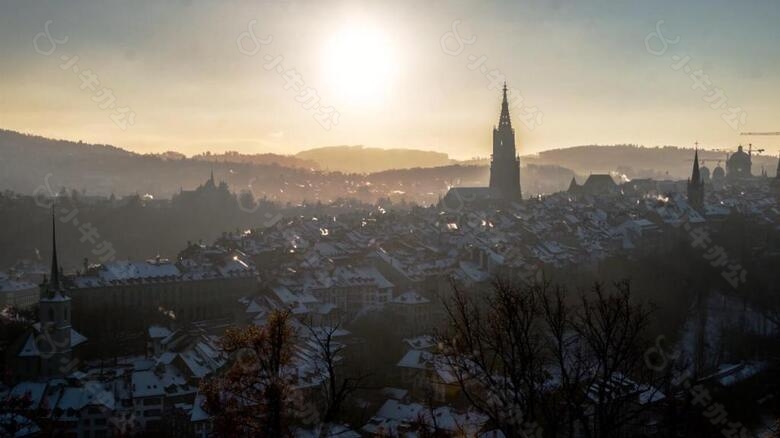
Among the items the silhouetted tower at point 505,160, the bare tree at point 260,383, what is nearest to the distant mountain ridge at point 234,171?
the silhouetted tower at point 505,160

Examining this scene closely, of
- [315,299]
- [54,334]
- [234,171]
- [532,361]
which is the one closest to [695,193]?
[315,299]

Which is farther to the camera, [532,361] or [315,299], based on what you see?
[315,299]

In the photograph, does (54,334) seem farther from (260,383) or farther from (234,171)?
(234,171)

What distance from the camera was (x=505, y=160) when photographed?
225ft

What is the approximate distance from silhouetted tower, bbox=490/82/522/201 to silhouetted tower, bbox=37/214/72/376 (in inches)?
1791

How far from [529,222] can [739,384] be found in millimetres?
29929

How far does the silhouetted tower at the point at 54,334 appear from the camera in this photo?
80.2 ft

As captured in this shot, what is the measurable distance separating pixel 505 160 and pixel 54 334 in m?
48.3

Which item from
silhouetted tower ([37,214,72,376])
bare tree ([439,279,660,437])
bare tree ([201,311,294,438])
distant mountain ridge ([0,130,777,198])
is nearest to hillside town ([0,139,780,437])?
silhouetted tower ([37,214,72,376])

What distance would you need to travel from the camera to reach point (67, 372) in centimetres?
2467

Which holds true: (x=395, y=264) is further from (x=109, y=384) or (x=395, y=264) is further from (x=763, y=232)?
(x=763, y=232)

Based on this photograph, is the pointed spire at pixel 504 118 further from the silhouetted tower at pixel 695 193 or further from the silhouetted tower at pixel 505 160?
the silhouetted tower at pixel 695 193

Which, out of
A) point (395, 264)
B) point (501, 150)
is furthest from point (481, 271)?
point (501, 150)

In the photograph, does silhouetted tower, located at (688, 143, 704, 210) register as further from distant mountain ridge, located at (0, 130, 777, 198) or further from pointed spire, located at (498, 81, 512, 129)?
distant mountain ridge, located at (0, 130, 777, 198)
